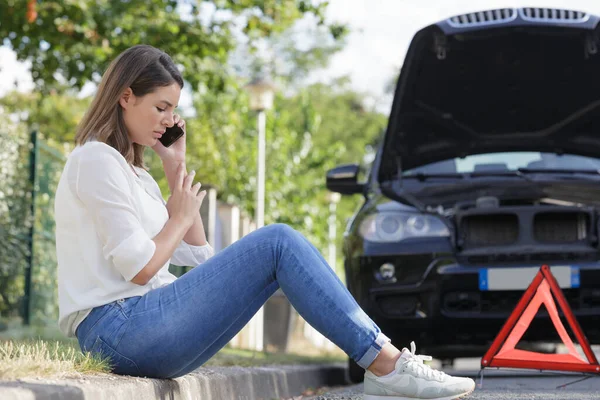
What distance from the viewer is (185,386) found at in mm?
4160

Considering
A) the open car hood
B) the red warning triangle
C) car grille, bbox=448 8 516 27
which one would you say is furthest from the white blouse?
car grille, bbox=448 8 516 27

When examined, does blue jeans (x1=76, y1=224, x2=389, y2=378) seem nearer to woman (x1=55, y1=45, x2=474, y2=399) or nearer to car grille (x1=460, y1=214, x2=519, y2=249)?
woman (x1=55, y1=45, x2=474, y2=399)

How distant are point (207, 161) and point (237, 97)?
3.15 metres

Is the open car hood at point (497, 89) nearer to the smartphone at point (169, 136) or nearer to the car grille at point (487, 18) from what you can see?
the car grille at point (487, 18)

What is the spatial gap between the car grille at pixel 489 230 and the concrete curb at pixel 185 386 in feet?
4.09

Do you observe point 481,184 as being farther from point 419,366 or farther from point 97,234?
point 97,234

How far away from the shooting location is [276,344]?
1458 centimetres

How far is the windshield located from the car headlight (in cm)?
82

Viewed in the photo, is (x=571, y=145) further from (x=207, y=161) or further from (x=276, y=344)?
(x=207, y=161)

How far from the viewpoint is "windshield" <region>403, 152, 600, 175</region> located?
700 cm

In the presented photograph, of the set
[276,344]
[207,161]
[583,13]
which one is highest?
[583,13]

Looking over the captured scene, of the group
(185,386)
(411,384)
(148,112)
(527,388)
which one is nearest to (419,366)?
(411,384)

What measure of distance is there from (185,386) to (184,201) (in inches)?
27.5

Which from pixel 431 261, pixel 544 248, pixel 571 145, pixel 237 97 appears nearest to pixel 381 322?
pixel 431 261
